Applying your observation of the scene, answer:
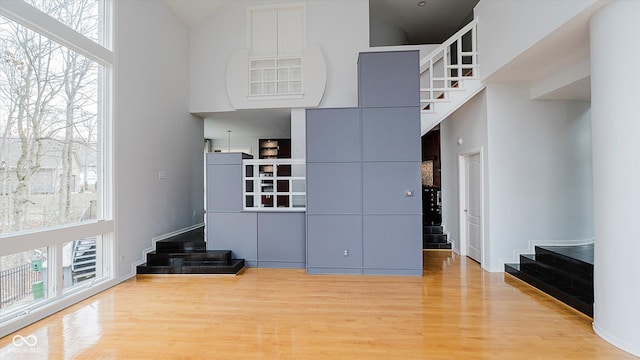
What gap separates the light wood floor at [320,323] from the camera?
2.53m

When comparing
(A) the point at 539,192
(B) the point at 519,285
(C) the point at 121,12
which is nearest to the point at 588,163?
(A) the point at 539,192

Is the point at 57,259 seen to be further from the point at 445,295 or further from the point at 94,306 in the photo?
the point at 445,295

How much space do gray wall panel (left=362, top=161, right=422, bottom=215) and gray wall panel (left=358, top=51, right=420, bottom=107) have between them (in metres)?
0.96

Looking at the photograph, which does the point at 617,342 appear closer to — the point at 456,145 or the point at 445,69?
the point at 456,145

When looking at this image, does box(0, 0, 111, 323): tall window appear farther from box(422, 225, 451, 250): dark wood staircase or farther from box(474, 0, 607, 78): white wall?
box(422, 225, 451, 250): dark wood staircase

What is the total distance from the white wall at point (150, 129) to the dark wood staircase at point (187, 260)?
0.25m

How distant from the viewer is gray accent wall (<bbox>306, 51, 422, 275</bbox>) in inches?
178

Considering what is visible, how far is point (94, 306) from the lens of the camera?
11.5 ft

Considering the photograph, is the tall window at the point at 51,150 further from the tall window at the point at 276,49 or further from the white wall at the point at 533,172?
the white wall at the point at 533,172

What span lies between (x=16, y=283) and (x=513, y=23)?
20.8 ft

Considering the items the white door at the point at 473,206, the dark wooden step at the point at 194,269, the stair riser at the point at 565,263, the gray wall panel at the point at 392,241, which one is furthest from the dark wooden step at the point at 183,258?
the stair riser at the point at 565,263

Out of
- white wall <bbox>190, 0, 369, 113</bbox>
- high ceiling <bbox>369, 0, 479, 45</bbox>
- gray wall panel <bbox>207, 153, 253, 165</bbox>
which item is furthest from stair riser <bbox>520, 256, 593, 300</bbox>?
high ceiling <bbox>369, 0, 479, 45</bbox>

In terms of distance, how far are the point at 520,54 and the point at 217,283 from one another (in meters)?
5.02

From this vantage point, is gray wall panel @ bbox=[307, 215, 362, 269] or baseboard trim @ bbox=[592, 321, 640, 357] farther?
gray wall panel @ bbox=[307, 215, 362, 269]
